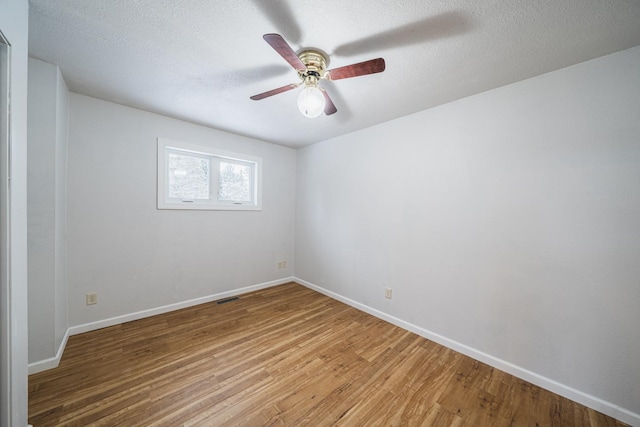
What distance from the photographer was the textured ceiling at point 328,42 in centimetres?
117

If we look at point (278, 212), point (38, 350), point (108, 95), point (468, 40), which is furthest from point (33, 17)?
point (278, 212)

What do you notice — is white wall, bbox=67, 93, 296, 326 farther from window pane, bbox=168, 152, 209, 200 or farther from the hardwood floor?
the hardwood floor

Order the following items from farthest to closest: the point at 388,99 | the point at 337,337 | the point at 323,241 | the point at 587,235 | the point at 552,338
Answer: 1. the point at 323,241
2. the point at 337,337
3. the point at 388,99
4. the point at 552,338
5. the point at 587,235

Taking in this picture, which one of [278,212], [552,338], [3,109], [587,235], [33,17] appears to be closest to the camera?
[3,109]

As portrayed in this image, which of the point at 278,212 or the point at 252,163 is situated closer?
the point at 252,163

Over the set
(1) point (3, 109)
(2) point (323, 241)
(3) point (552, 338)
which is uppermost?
(1) point (3, 109)

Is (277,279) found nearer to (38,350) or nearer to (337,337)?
(337,337)

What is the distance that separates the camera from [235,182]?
10.9 ft

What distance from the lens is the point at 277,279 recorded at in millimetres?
3738

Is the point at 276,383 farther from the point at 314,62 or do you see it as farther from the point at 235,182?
the point at 235,182

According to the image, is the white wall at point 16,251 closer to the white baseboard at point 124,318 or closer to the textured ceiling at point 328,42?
the textured ceiling at point 328,42

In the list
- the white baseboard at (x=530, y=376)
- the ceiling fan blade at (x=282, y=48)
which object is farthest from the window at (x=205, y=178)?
the white baseboard at (x=530, y=376)

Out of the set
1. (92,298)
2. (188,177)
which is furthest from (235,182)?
(92,298)

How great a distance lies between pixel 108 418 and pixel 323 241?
103 inches
